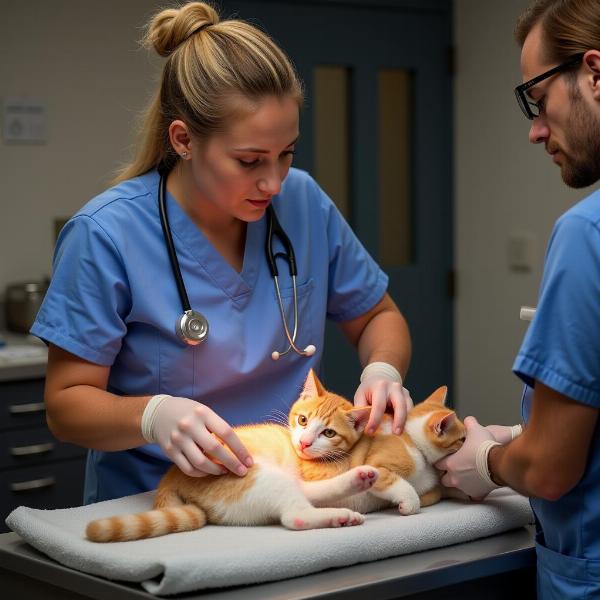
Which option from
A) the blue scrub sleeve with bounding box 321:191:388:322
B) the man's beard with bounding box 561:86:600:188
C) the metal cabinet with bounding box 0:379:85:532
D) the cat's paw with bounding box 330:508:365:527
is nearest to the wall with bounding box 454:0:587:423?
the metal cabinet with bounding box 0:379:85:532

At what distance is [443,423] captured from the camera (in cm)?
148

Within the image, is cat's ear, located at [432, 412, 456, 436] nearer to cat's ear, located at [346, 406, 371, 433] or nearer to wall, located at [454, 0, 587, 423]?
cat's ear, located at [346, 406, 371, 433]

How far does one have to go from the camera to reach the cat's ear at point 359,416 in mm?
1464

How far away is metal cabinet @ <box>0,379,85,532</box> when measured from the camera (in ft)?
9.22

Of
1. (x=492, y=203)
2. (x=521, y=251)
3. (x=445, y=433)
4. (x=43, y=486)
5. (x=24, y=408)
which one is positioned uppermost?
(x=492, y=203)

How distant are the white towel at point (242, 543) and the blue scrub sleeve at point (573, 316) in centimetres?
29

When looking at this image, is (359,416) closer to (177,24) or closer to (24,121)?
(177,24)

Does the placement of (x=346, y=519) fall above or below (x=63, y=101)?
below

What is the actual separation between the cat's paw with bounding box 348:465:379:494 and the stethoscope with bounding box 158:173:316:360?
1.24 feet

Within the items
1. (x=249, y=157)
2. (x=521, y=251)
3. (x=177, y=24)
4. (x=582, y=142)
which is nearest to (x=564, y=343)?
(x=582, y=142)

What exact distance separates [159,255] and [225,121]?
0.25 m

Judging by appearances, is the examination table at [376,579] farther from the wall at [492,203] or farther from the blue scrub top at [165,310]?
the wall at [492,203]

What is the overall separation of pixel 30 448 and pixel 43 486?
116mm

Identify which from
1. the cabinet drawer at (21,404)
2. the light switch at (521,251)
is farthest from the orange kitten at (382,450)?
the light switch at (521,251)
